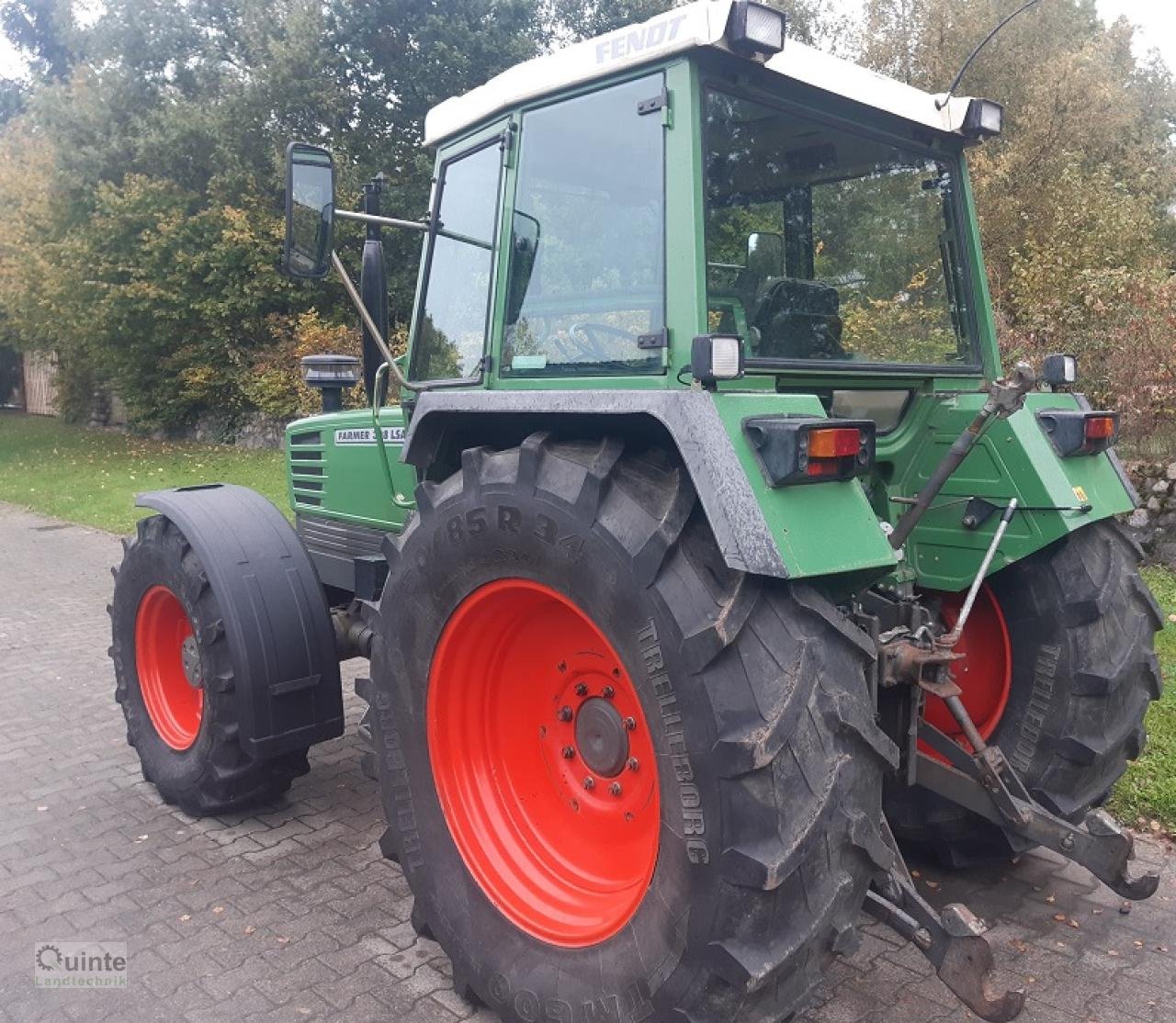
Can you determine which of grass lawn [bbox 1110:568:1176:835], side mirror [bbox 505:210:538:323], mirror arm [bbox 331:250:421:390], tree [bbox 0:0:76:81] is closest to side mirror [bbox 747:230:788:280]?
side mirror [bbox 505:210:538:323]

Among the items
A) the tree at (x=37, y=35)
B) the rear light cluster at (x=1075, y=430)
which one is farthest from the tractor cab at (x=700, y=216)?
the tree at (x=37, y=35)

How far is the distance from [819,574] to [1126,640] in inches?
57.1

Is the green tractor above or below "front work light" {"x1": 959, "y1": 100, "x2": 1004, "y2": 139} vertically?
below

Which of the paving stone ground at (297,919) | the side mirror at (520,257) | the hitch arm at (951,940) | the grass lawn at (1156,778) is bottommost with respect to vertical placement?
the paving stone ground at (297,919)

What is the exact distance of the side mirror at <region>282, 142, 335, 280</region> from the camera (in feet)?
9.58

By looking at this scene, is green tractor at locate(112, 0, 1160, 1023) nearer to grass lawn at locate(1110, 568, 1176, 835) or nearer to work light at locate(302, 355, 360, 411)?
work light at locate(302, 355, 360, 411)

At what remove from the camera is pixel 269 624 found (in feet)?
11.8

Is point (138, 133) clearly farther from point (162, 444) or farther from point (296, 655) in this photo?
point (296, 655)

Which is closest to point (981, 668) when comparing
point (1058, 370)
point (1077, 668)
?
point (1077, 668)

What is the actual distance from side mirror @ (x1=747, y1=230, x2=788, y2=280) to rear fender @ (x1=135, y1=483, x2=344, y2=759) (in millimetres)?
2013

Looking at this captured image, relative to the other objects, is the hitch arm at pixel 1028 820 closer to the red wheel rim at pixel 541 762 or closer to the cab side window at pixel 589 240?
the red wheel rim at pixel 541 762

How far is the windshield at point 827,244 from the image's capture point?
257cm

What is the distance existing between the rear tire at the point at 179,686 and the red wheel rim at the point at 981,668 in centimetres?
233

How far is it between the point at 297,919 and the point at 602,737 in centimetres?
137
